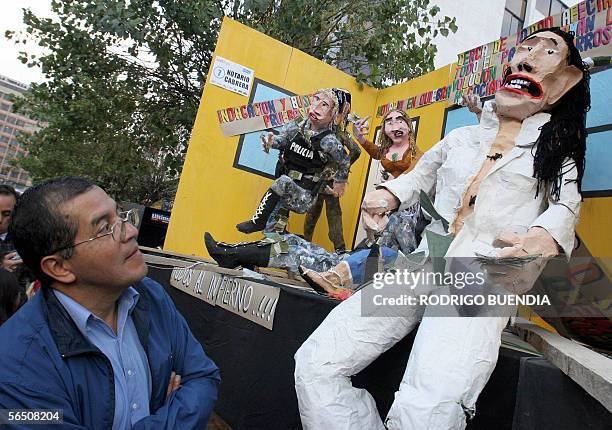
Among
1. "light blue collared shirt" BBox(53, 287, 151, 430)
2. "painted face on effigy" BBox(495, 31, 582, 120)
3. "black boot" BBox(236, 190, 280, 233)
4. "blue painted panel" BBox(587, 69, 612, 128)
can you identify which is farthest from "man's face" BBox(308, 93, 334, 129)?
"light blue collared shirt" BBox(53, 287, 151, 430)

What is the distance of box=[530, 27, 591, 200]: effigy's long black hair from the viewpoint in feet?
5.30

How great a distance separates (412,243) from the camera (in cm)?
305

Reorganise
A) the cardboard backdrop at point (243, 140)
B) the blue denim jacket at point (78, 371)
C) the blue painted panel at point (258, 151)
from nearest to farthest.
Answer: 1. the blue denim jacket at point (78, 371)
2. the cardboard backdrop at point (243, 140)
3. the blue painted panel at point (258, 151)

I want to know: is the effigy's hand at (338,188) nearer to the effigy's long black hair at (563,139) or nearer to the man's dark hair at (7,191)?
the effigy's long black hair at (563,139)

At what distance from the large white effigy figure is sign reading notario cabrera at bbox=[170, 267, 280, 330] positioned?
2.37ft

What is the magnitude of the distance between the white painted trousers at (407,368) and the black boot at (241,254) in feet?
4.42

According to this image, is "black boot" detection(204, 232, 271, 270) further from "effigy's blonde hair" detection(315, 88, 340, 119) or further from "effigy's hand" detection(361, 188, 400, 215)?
"effigy's blonde hair" detection(315, 88, 340, 119)

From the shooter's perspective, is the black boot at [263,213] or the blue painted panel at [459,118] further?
the blue painted panel at [459,118]

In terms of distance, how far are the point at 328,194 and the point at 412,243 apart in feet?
3.90

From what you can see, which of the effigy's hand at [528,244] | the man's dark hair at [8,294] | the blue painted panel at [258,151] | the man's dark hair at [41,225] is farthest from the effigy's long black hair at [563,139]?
the blue painted panel at [258,151]

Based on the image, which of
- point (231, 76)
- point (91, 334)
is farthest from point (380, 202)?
point (231, 76)

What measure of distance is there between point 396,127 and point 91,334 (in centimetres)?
280

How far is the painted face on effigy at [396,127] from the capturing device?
140 inches

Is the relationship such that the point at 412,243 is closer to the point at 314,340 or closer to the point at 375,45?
the point at 314,340
